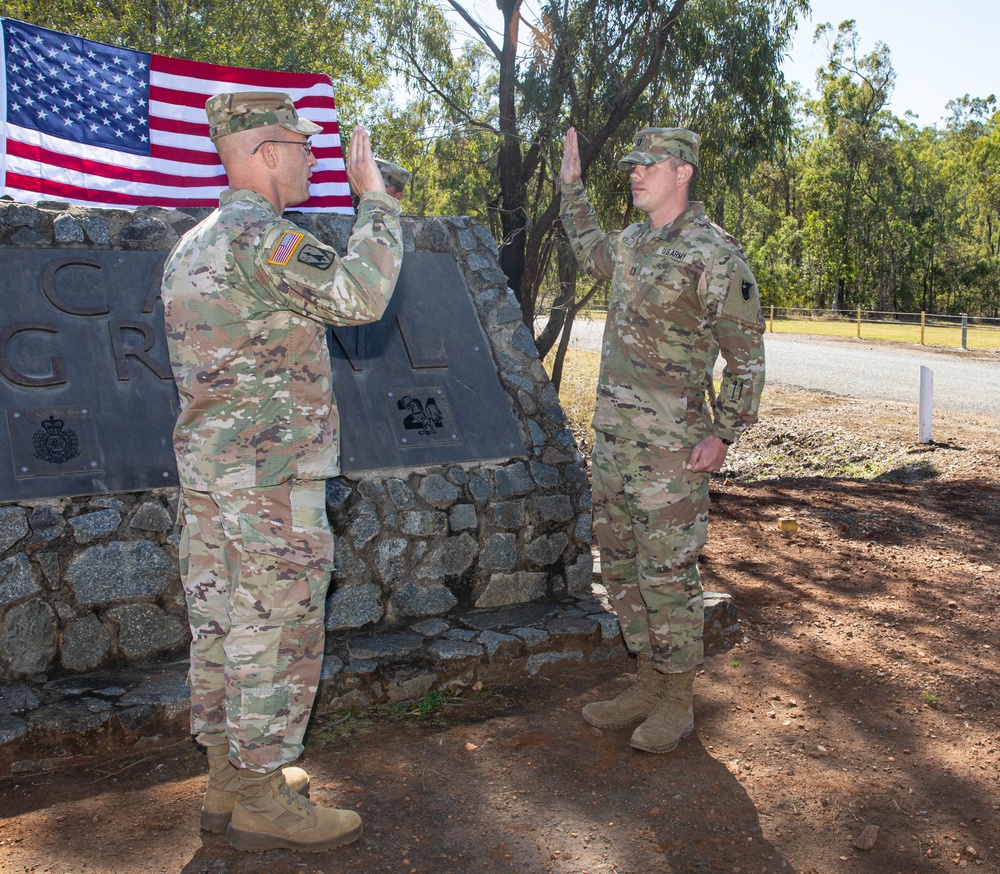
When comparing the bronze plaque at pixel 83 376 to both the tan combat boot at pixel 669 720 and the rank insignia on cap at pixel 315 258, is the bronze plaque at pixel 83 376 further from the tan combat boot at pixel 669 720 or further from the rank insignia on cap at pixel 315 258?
the tan combat boot at pixel 669 720

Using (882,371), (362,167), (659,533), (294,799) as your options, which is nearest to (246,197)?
(362,167)

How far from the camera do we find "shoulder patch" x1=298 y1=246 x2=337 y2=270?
2.35m

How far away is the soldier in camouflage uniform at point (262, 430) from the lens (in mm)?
2457

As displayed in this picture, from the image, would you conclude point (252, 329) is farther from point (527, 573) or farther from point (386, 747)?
point (527, 573)

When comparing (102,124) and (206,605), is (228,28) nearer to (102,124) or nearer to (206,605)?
(102,124)

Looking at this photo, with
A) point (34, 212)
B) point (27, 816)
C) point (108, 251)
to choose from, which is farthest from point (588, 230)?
point (27, 816)

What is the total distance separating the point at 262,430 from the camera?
8.31ft

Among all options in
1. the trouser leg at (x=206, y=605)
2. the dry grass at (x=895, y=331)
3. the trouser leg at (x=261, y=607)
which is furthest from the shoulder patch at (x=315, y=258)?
the dry grass at (x=895, y=331)

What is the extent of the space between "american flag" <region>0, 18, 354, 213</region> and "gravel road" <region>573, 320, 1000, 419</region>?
26.3ft

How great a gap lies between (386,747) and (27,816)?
1108mm

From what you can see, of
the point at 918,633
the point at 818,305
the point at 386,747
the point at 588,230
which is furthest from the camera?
the point at 818,305

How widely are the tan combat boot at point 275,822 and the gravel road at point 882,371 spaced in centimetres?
1023

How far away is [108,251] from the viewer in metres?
3.95

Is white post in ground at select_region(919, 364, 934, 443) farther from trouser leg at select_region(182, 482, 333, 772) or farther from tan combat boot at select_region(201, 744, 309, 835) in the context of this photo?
tan combat boot at select_region(201, 744, 309, 835)
